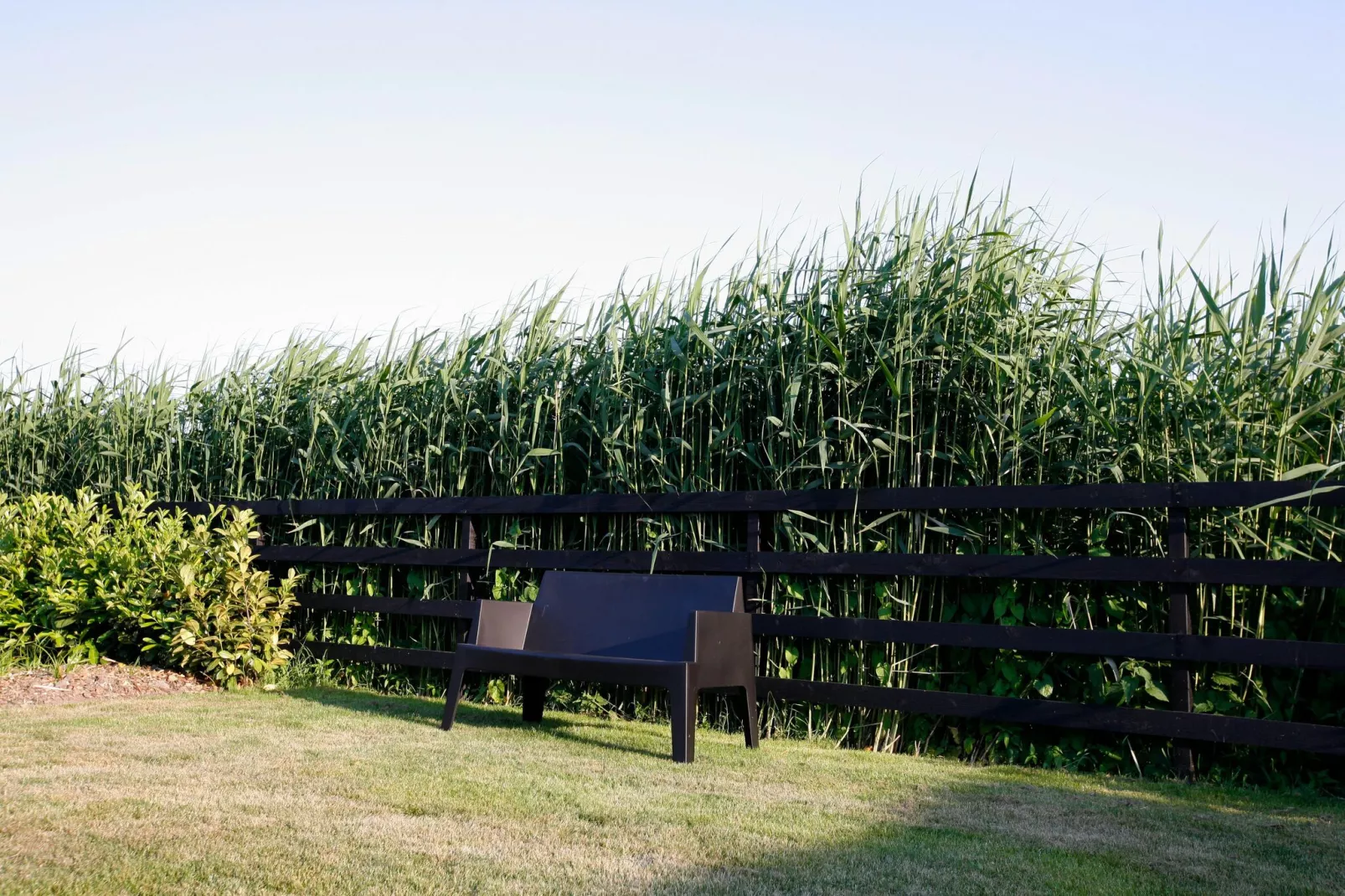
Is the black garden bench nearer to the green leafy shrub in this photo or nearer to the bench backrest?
the bench backrest

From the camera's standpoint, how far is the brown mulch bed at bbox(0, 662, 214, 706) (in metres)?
5.78

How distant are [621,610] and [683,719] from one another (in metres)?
0.96

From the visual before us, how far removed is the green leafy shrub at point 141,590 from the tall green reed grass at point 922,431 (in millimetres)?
638

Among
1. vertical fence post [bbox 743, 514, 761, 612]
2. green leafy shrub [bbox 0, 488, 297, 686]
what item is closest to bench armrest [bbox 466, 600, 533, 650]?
vertical fence post [bbox 743, 514, 761, 612]

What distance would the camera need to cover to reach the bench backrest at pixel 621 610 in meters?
4.88

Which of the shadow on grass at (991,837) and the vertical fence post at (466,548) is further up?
the vertical fence post at (466,548)

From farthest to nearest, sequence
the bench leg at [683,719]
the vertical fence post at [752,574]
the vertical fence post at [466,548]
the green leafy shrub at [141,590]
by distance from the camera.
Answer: the green leafy shrub at [141,590]
the vertical fence post at [466,548]
the vertical fence post at [752,574]
the bench leg at [683,719]

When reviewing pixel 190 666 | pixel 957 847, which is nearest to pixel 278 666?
pixel 190 666

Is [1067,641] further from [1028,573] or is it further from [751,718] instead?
[751,718]

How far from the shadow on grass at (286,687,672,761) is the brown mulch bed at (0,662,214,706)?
0.76 metres

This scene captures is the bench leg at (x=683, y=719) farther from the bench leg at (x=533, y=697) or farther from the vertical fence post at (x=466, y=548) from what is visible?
the vertical fence post at (x=466, y=548)

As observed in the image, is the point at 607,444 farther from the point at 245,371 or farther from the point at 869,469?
the point at 245,371

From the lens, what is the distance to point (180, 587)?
6270 millimetres

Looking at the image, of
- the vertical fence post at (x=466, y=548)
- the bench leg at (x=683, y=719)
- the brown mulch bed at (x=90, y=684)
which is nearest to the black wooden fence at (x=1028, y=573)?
the vertical fence post at (x=466, y=548)
